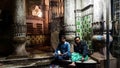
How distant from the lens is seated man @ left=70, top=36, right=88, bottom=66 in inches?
348

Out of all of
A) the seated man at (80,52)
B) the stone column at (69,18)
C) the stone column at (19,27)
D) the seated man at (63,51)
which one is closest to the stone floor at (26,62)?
the stone column at (19,27)

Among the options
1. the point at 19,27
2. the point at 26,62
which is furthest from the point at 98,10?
the point at 26,62

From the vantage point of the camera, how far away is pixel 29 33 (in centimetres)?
2003

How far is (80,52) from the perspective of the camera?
30.5ft

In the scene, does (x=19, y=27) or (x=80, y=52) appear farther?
(x=19, y=27)

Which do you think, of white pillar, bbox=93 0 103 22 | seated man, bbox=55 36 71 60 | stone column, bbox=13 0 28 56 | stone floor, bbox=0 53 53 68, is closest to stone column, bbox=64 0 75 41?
stone floor, bbox=0 53 53 68

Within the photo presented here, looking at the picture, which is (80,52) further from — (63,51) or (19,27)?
(19,27)

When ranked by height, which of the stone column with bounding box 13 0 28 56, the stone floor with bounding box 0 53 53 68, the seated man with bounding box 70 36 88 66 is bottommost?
the stone floor with bounding box 0 53 53 68

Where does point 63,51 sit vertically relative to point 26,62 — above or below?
above

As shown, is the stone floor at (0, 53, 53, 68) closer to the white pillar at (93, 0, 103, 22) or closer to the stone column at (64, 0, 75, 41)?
the stone column at (64, 0, 75, 41)

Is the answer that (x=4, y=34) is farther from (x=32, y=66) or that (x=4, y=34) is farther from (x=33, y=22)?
(x=33, y=22)

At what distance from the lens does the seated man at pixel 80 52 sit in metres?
8.84

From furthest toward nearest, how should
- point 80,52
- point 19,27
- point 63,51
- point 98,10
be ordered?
1. point 19,27
2. point 63,51
3. point 80,52
4. point 98,10

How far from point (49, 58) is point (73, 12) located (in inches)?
137
